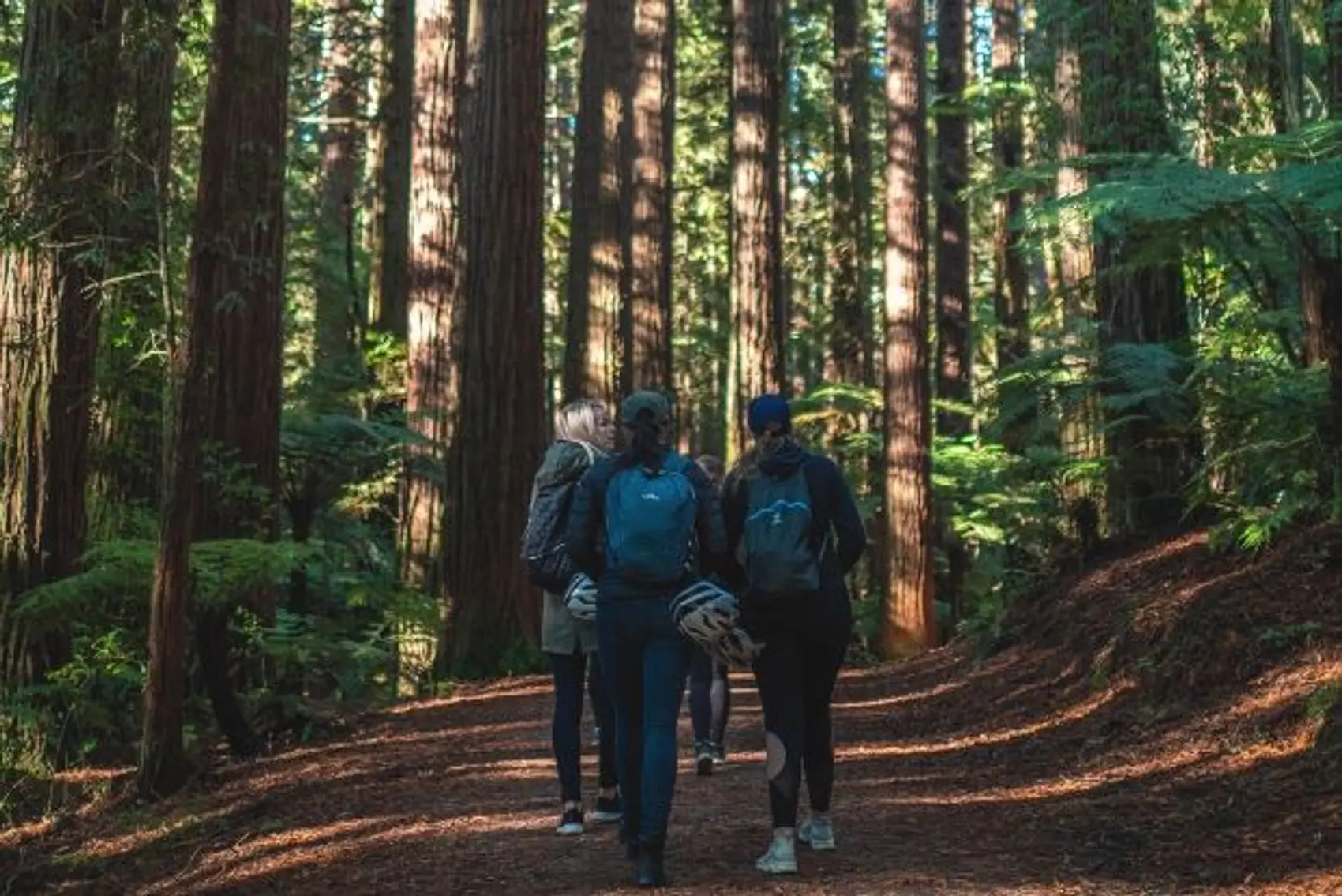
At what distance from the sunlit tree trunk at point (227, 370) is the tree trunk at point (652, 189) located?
Result: 33.0ft

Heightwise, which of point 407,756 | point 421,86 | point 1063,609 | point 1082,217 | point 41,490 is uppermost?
point 421,86

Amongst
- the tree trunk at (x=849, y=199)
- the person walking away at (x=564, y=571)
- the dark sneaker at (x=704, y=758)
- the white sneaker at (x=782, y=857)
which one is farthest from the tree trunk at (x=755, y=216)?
the white sneaker at (x=782, y=857)

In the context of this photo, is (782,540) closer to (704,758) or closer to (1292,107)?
(704,758)

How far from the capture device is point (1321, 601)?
9.11m

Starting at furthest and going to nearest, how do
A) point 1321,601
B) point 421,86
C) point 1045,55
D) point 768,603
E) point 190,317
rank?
point 1045,55 → point 421,86 → point 1321,601 → point 190,317 → point 768,603

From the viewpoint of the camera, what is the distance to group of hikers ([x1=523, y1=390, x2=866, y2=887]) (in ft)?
20.2

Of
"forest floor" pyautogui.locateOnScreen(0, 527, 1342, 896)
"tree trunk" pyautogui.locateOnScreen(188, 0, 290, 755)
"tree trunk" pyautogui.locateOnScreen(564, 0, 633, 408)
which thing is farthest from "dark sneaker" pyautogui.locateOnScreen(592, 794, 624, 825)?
"tree trunk" pyautogui.locateOnScreen(564, 0, 633, 408)

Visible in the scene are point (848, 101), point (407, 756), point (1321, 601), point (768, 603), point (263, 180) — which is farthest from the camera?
point (848, 101)

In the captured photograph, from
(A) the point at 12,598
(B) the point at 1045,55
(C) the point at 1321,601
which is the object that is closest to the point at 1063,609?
(C) the point at 1321,601

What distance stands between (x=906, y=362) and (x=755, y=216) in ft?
8.58

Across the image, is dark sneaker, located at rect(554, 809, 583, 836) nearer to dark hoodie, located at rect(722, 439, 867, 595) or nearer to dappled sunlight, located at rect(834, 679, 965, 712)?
dark hoodie, located at rect(722, 439, 867, 595)

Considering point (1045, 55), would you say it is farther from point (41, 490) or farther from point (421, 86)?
point (41, 490)

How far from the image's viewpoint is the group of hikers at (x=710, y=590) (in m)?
6.16

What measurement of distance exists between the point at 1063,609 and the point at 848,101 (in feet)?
52.2
